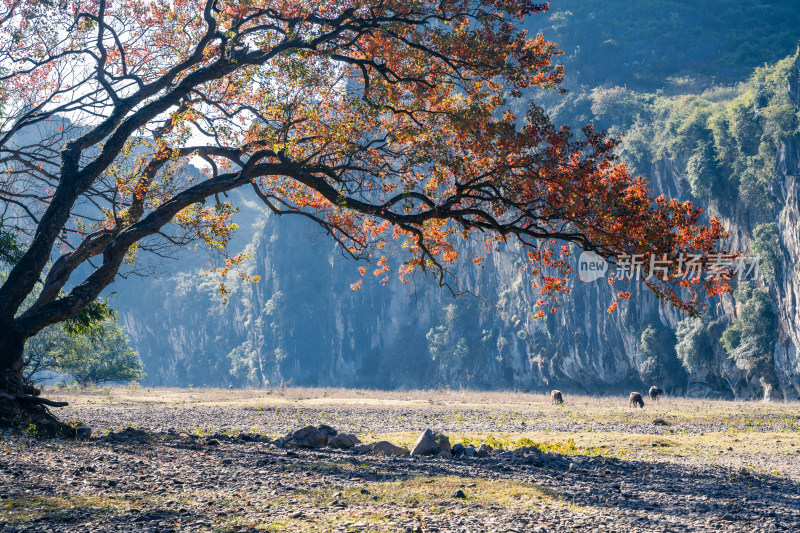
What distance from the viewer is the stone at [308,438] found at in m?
11.7

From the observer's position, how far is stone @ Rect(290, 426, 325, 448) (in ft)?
38.5

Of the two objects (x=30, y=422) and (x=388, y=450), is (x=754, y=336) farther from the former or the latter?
(x=30, y=422)

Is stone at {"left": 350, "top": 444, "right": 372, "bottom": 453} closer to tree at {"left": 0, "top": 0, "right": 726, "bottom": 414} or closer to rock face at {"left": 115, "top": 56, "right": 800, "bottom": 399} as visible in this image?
tree at {"left": 0, "top": 0, "right": 726, "bottom": 414}

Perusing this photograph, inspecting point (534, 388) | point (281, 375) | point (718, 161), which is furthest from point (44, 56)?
point (281, 375)

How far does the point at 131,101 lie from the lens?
12.5 meters

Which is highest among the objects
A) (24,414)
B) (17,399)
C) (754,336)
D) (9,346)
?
(754,336)

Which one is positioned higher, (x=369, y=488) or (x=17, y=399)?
(x=17, y=399)

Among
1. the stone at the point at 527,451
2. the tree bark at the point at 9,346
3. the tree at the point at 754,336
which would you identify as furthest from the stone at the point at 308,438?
the tree at the point at 754,336

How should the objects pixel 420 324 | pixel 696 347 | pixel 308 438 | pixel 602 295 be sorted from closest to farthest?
pixel 308 438, pixel 696 347, pixel 602 295, pixel 420 324

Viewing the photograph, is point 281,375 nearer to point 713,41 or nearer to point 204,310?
point 204,310

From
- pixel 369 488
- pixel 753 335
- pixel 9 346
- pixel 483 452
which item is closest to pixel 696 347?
pixel 753 335

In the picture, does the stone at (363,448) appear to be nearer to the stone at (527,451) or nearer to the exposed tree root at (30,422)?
the stone at (527,451)

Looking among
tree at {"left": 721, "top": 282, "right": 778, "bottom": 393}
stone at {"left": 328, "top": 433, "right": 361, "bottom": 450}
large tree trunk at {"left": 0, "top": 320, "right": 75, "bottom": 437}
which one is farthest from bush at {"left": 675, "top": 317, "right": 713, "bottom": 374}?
large tree trunk at {"left": 0, "top": 320, "right": 75, "bottom": 437}

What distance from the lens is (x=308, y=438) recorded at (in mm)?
11883
